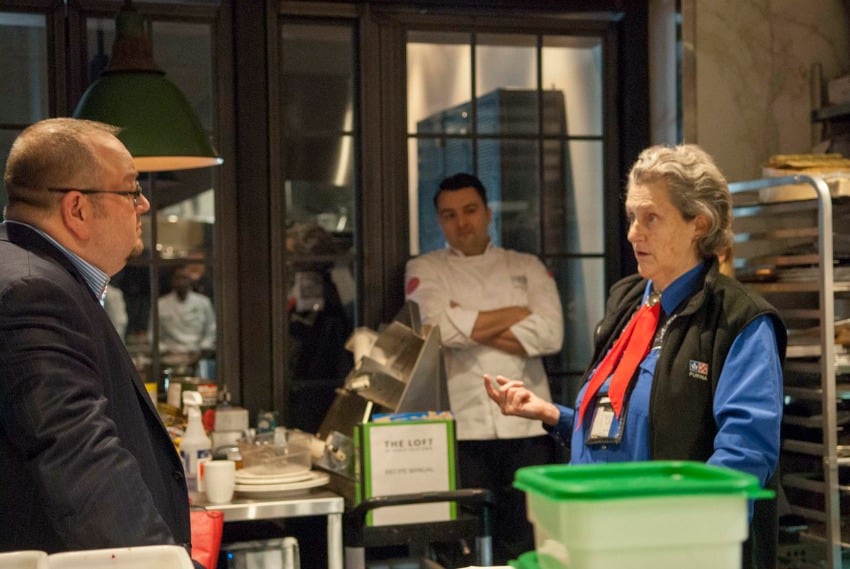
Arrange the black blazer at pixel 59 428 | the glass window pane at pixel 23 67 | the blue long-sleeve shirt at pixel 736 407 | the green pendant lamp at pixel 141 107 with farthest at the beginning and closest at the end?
the glass window pane at pixel 23 67
the green pendant lamp at pixel 141 107
the blue long-sleeve shirt at pixel 736 407
the black blazer at pixel 59 428

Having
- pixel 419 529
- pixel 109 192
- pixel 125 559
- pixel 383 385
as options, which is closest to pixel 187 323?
pixel 383 385

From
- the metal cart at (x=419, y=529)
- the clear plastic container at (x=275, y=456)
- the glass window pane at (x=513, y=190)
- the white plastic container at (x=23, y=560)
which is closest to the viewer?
the white plastic container at (x=23, y=560)

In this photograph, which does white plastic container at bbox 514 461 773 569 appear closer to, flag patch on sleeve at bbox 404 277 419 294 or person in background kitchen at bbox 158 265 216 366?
flag patch on sleeve at bbox 404 277 419 294

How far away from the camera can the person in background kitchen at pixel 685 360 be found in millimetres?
2523

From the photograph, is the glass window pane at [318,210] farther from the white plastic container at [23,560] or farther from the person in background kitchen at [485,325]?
the white plastic container at [23,560]

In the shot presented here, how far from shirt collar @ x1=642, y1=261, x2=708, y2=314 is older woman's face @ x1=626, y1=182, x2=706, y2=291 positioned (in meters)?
0.02

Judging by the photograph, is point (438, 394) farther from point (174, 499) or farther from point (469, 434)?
point (174, 499)

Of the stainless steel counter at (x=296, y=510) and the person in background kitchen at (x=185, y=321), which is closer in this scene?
the stainless steel counter at (x=296, y=510)

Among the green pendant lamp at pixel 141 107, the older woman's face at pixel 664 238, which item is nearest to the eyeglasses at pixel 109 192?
the green pendant lamp at pixel 141 107

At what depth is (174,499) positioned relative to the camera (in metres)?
2.42

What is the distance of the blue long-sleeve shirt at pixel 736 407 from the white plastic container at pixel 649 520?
3.93 feet

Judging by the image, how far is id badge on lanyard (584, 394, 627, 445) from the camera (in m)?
2.71

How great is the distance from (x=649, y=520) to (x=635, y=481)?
50 millimetres

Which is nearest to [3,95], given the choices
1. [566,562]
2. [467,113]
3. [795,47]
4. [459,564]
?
[467,113]
